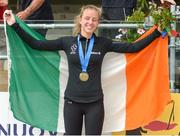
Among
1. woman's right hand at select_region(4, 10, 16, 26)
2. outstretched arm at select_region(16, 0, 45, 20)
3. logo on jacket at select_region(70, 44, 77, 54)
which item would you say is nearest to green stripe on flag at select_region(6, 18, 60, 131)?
woman's right hand at select_region(4, 10, 16, 26)

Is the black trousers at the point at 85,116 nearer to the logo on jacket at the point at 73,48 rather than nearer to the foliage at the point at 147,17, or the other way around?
the logo on jacket at the point at 73,48

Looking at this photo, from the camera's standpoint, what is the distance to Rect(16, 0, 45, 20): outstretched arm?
6.51m

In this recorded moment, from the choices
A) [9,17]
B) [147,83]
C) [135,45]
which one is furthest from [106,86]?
[9,17]

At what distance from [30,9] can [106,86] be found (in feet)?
4.85

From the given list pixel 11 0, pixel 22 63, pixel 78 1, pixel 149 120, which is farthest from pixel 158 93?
pixel 78 1

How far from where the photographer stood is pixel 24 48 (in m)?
5.93

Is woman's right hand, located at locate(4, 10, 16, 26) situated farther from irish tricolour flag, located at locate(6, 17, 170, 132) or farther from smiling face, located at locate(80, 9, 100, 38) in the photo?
smiling face, located at locate(80, 9, 100, 38)

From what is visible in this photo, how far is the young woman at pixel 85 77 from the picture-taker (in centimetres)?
543

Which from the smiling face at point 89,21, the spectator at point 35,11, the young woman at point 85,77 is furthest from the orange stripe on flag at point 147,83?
the spectator at point 35,11

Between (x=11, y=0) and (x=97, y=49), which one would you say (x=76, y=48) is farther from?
(x=11, y=0)

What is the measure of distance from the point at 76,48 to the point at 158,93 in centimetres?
114

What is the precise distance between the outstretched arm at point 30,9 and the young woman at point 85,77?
1115 mm

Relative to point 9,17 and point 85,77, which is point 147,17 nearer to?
point 85,77

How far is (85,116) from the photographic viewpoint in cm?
551
